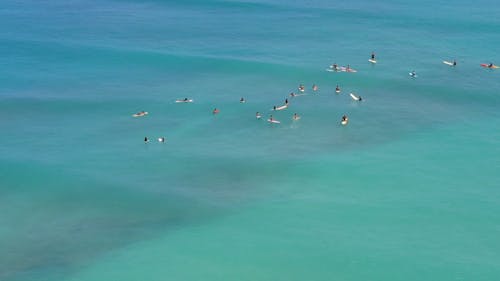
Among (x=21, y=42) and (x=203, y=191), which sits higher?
(x=21, y=42)

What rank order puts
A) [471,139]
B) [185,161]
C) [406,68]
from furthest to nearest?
[406,68] → [471,139] → [185,161]

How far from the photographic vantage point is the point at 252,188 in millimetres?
57719

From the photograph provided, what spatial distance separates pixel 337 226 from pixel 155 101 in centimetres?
3321

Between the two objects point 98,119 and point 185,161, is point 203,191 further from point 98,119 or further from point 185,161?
point 98,119

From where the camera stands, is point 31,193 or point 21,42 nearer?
point 31,193

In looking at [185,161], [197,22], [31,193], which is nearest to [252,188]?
[185,161]

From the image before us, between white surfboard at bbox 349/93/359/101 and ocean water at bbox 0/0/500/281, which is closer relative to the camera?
ocean water at bbox 0/0/500/281

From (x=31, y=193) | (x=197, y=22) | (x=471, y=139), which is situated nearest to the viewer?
(x=31, y=193)

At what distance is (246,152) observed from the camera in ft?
213

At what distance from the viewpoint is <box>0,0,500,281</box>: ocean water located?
48812 millimetres

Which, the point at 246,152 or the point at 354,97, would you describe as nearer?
the point at 246,152

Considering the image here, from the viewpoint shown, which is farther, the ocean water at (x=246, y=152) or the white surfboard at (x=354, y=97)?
the white surfboard at (x=354, y=97)

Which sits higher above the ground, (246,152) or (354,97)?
(354,97)

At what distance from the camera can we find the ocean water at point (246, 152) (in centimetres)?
4881
